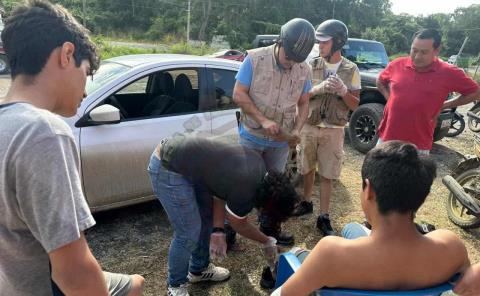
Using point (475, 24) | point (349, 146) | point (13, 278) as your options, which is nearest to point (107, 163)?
point (13, 278)

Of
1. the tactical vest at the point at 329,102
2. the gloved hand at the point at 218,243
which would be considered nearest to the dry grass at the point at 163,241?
the gloved hand at the point at 218,243

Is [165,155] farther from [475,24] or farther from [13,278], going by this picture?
[475,24]

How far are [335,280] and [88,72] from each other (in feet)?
3.74

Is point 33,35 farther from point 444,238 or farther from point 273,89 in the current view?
point 273,89

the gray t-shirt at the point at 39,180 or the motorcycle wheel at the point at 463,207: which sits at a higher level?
the gray t-shirt at the point at 39,180

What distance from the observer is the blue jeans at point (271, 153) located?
2961mm

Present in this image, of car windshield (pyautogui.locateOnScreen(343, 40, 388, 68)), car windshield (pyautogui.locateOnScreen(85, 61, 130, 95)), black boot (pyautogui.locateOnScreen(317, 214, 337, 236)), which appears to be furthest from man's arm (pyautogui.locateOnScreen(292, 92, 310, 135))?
car windshield (pyautogui.locateOnScreen(343, 40, 388, 68))

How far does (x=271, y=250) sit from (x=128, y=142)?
1461 mm

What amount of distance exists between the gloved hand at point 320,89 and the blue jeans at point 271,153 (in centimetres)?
61

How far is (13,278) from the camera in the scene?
1163 millimetres

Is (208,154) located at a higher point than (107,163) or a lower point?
higher

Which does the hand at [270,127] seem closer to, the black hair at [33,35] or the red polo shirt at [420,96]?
the red polo shirt at [420,96]

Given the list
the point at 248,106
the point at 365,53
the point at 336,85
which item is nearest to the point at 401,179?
the point at 248,106

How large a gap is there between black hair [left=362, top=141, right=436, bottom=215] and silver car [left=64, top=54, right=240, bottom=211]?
212 centimetres
